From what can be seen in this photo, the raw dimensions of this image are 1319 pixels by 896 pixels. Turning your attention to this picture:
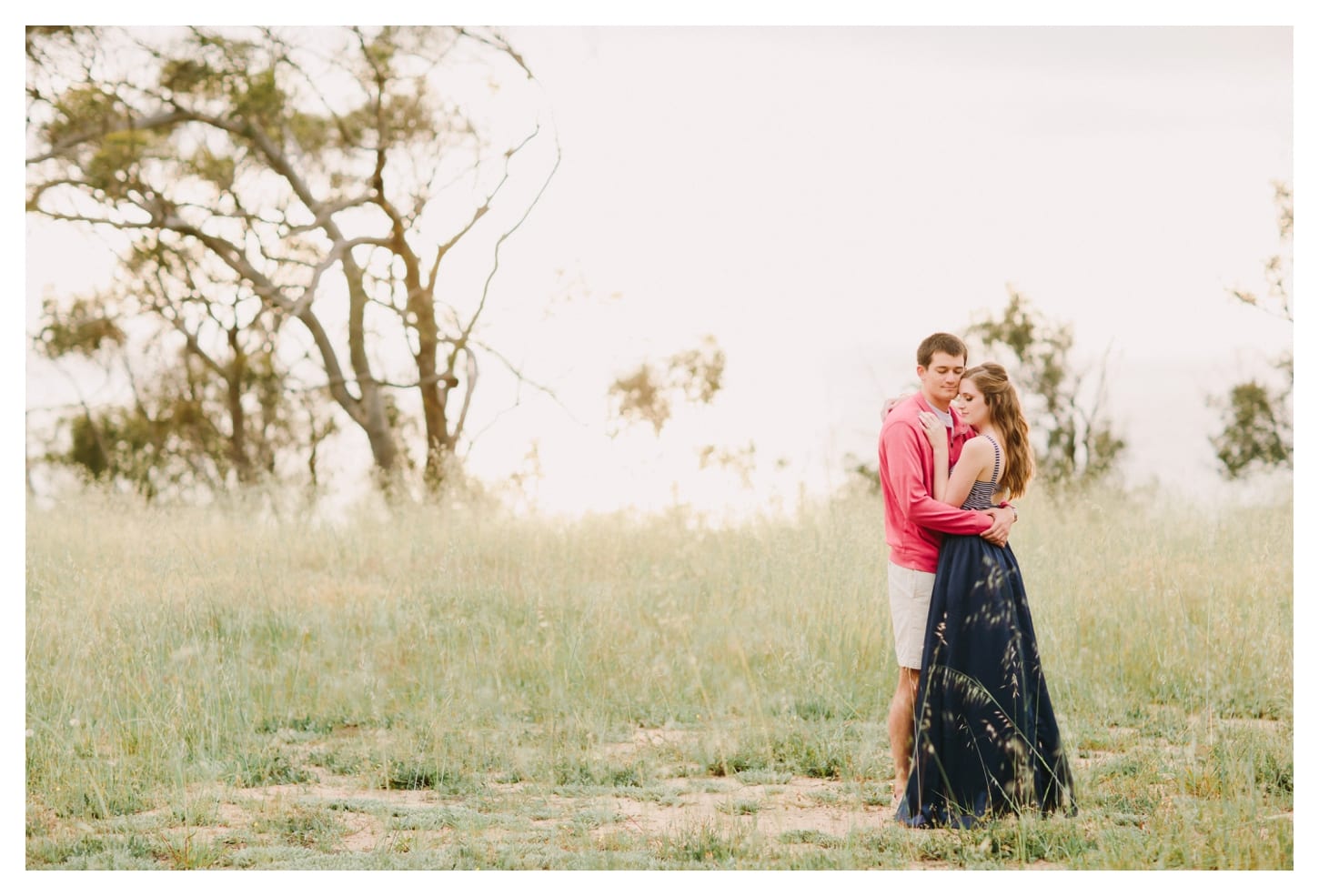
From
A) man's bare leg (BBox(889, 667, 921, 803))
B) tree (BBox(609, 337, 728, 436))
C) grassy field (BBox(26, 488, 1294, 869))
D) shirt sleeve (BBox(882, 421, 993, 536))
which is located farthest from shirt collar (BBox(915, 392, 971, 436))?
tree (BBox(609, 337, 728, 436))

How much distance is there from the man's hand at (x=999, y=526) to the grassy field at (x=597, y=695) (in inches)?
30.3

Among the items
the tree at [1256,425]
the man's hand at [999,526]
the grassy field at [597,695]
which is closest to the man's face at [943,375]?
the man's hand at [999,526]

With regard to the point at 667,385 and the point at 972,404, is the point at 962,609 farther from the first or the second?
the point at 667,385

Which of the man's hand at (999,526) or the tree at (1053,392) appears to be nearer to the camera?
the man's hand at (999,526)

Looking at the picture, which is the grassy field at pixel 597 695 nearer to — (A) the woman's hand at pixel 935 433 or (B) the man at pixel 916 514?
(B) the man at pixel 916 514

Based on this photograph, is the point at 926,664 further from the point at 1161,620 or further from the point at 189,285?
the point at 189,285

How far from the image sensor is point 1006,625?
334cm

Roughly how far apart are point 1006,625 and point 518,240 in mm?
5094

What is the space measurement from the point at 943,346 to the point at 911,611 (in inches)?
29.5

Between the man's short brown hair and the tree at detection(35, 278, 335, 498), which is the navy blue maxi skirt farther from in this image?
the tree at detection(35, 278, 335, 498)

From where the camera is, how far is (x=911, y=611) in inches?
134

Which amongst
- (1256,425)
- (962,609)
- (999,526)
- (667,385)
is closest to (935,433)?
(999,526)

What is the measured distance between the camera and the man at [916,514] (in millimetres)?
3305
